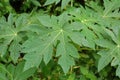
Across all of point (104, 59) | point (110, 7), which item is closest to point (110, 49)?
point (104, 59)

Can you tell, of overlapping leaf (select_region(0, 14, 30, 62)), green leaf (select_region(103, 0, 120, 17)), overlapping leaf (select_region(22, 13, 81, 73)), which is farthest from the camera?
green leaf (select_region(103, 0, 120, 17))

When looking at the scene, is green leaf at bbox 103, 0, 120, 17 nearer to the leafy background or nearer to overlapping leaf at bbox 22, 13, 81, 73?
the leafy background

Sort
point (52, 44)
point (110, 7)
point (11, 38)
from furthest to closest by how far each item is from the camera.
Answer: point (110, 7), point (11, 38), point (52, 44)

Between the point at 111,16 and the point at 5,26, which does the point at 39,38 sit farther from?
the point at 111,16

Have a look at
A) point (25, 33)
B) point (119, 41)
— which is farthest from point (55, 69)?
point (119, 41)

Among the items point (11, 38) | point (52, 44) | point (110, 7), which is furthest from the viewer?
point (110, 7)

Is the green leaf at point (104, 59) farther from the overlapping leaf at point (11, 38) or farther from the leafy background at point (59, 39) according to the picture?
the overlapping leaf at point (11, 38)

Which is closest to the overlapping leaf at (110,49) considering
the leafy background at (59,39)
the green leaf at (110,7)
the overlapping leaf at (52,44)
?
the leafy background at (59,39)

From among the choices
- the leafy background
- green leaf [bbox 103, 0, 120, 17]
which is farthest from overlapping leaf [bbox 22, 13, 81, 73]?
green leaf [bbox 103, 0, 120, 17]

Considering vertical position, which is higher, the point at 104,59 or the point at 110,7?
the point at 110,7

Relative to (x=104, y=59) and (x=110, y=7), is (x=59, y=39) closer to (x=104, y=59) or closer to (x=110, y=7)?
(x=104, y=59)

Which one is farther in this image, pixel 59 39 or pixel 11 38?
pixel 11 38
